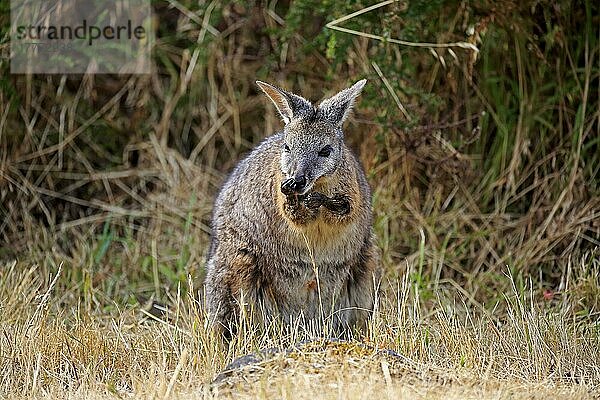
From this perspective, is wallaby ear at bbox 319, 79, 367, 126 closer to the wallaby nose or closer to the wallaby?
the wallaby

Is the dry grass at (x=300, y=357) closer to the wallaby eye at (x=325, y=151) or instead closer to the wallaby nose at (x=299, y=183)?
the wallaby nose at (x=299, y=183)

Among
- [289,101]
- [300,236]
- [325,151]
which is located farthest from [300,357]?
[289,101]

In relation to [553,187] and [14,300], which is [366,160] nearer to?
[553,187]

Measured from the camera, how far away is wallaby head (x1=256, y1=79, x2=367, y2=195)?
195 inches

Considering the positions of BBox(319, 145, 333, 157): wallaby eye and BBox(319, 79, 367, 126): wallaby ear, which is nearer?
BBox(319, 145, 333, 157): wallaby eye

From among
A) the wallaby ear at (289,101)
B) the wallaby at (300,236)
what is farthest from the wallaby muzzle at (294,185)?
the wallaby ear at (289,101)

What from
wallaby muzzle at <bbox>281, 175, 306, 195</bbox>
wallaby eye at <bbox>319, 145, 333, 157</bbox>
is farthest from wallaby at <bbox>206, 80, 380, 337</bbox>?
wallaby muzzle at <bbox>281, 175, 306, 195</bbox>

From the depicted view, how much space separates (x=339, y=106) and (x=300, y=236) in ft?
2.39

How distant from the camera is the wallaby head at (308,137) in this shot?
16.3 ft

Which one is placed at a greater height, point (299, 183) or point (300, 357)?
point (299, 183)

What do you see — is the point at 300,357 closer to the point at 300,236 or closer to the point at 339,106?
the point at 300,236

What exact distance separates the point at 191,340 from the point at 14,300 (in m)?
1.53

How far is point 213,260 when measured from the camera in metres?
5.69

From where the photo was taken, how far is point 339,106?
525 cm
